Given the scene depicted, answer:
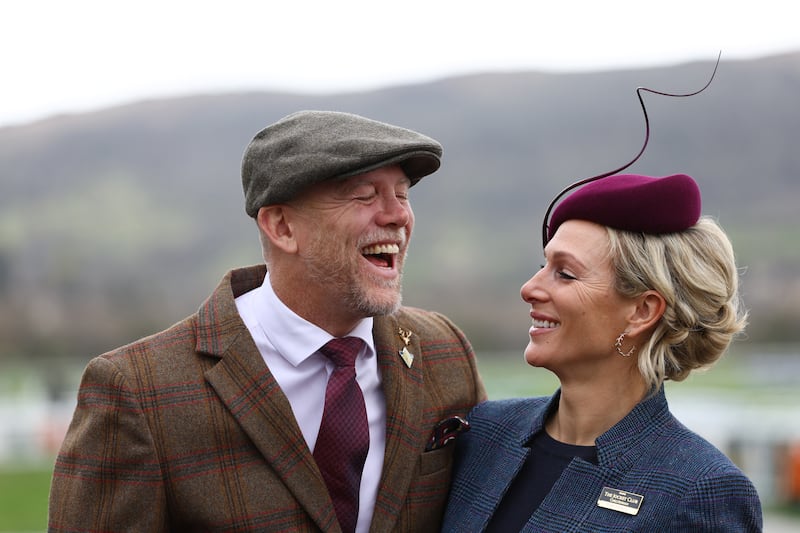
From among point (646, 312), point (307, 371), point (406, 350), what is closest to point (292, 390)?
point (307, 371)

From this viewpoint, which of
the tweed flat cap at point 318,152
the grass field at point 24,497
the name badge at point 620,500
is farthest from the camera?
the grass field at point 24,497

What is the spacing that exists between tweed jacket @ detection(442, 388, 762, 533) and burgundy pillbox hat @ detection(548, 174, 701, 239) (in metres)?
0.56

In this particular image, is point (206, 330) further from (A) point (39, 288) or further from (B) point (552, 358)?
(A) point (39, 288)

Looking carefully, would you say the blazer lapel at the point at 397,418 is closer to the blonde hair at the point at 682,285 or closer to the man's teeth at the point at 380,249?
the man's teeth at the point at 380,249

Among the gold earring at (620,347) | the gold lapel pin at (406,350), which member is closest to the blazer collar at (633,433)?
the gold earring at (620,347)

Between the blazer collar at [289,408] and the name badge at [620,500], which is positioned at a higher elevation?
the blazer collar at [289,408]

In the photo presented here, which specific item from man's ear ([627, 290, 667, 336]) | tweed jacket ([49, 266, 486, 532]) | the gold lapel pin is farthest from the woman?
the gold lapel pin

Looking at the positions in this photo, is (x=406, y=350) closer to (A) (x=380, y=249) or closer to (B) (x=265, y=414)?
(A) (x=380, y=249)

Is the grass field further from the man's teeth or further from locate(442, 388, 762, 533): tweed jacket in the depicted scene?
the man's teeth

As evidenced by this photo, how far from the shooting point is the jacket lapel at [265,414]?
10.3ft

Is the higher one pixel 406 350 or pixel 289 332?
pixel 289 332

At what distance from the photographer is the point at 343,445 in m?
3.22

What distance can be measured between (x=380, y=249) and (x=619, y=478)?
107 cm

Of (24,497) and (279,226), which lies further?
(24,497)
